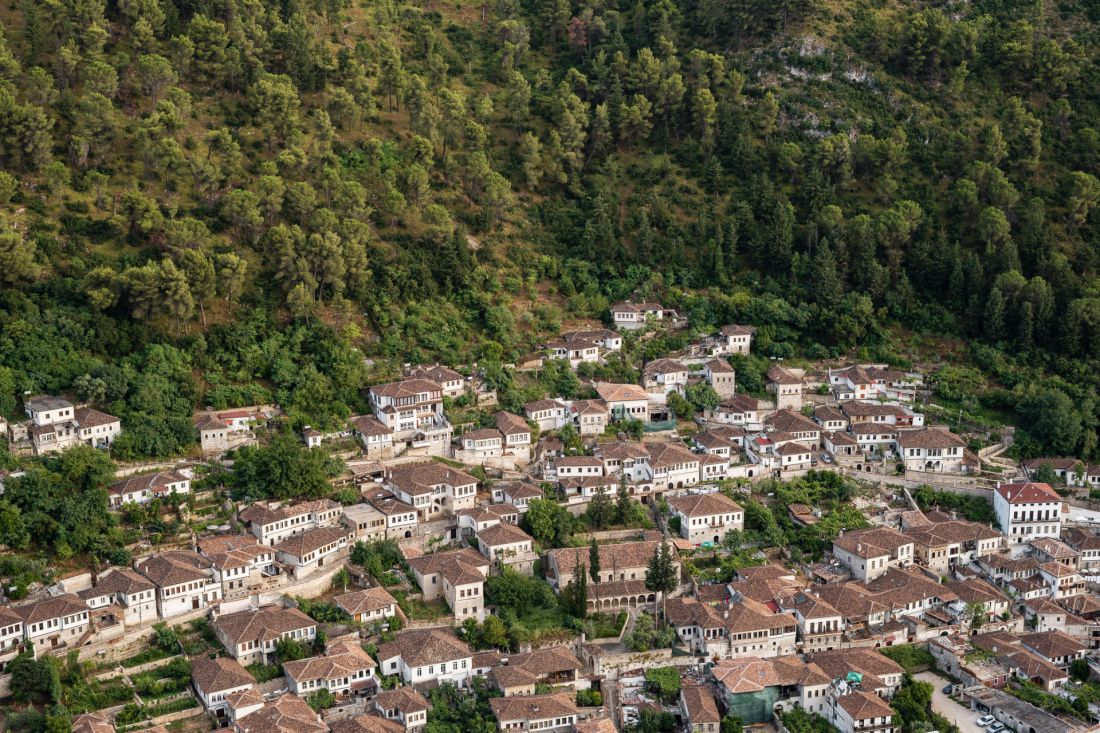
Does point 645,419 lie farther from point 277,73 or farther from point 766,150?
point 277,73

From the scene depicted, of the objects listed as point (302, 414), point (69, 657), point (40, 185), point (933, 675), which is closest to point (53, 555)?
point (69, 657)

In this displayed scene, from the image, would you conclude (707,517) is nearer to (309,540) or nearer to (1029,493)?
(1029,493)

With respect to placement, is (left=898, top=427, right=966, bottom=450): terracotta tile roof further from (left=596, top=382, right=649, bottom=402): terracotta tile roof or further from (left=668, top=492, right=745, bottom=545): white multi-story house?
(left=596, top=382, right=649, bottom=402): terracotta tile roof

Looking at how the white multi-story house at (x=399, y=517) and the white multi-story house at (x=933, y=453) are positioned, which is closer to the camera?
the white multi-story house at (x=399, y=517)

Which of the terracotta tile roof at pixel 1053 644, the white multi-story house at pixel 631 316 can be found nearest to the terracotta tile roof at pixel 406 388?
the white multi-story house at pixel 631 316

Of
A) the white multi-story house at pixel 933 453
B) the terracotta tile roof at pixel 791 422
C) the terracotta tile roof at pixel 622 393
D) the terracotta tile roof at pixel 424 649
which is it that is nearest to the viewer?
the terracotta tile roof at pixel 424 649

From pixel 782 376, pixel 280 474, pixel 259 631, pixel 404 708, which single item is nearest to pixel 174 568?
pixel 259 631

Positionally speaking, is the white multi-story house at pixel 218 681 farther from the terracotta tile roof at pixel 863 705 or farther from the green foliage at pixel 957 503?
the green foliage at pixel 957 503
